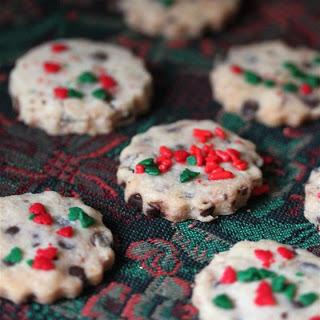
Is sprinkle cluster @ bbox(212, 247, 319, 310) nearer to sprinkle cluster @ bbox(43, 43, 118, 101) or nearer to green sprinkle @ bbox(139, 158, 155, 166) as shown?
green sprinkle @ bbox(139, 158, 155, 166)

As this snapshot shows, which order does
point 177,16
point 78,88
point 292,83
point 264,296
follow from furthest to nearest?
point 177,16 → point 292,83 → point 78,88 → point 264,296

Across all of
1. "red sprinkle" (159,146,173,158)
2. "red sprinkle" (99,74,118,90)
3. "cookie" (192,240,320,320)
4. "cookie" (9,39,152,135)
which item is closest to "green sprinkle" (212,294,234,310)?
"cookie" (192,240,320,320)

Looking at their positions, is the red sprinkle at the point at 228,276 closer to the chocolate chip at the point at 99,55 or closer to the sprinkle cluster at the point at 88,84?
the sprinkle cluster at the point at 88,84

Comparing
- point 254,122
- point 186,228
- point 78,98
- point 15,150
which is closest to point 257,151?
point 254,122

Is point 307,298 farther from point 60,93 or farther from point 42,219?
point 60,93

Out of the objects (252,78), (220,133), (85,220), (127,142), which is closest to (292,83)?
(252,78)
